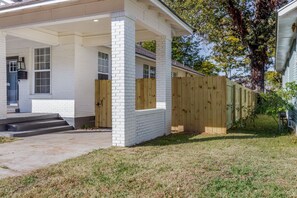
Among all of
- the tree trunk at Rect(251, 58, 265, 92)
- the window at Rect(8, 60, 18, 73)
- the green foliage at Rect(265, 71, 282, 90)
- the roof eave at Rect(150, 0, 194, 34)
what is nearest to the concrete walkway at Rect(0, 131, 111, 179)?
the roof eave at Rect(150, 0, 194, 34)

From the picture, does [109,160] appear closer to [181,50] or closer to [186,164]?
[186,164]

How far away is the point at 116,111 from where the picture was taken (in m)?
7.06

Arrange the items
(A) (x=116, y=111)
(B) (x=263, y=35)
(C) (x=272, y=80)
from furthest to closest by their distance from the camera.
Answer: (C) (x=272, y=80), (B) (x=263, y=35), (A) (x=116, y=111)

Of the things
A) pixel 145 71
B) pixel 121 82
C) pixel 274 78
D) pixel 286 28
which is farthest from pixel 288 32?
pixel 274 78

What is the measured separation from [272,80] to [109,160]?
3227 cm

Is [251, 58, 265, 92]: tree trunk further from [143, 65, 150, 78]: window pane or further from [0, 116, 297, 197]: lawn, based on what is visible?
[0, 116, 297, 197]: lawn

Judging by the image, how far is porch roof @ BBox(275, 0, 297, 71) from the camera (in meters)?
7.79

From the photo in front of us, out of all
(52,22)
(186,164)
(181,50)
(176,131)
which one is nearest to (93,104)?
(176,131)

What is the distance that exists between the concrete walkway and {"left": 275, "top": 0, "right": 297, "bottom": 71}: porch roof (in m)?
5.92

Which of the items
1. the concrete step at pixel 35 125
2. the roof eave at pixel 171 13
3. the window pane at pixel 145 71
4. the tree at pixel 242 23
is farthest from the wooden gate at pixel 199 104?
the tree at pixel 242 23

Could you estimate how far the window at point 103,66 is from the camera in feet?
40.7

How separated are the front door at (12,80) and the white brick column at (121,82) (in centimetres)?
686

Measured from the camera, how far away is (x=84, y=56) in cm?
1138

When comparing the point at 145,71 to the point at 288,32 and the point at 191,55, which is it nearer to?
the point at 288,32
